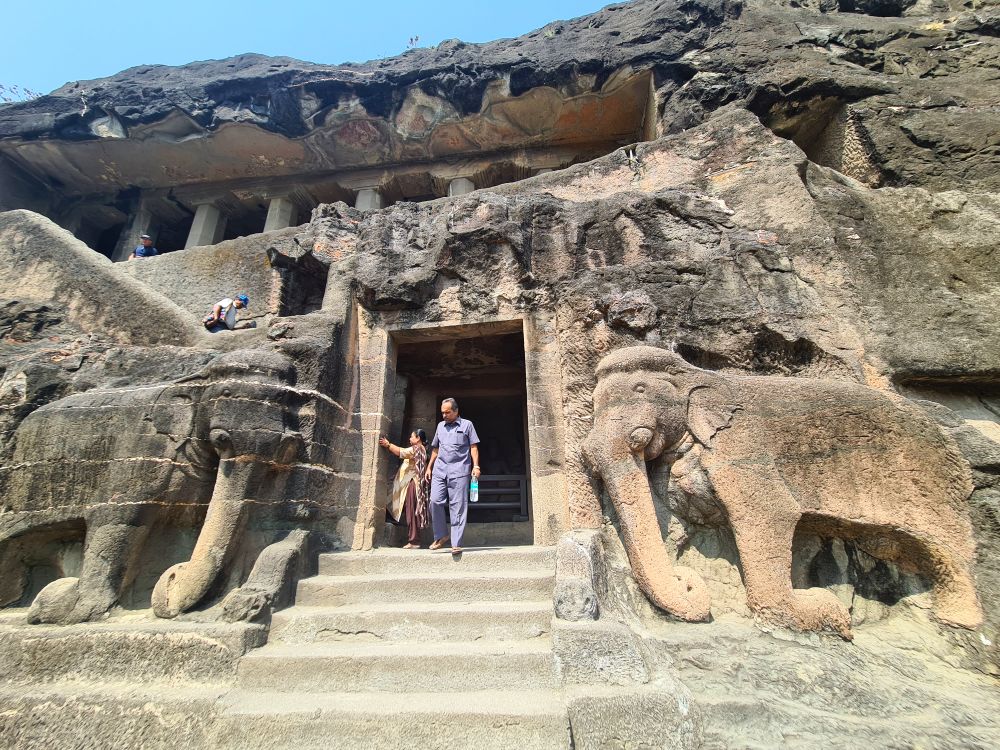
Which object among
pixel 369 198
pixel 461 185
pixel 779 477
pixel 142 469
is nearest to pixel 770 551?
pixel 779 477

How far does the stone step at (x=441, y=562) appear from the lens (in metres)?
3.74

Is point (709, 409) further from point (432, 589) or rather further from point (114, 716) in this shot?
point (114, 716)

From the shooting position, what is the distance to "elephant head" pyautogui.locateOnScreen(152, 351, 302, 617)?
3.35 meters

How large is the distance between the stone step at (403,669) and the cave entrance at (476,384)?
9.63ft

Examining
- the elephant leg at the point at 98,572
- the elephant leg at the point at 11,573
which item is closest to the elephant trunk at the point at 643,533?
the elephant leg at the point at 98,572

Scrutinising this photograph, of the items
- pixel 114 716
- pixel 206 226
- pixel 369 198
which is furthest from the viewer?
pixel 206 226

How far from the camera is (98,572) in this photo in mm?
3365

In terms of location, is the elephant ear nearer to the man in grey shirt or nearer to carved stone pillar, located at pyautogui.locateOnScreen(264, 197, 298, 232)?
the man in grey shirt

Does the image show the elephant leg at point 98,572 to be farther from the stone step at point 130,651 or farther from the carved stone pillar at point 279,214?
the carved stone pillar at point 279,214

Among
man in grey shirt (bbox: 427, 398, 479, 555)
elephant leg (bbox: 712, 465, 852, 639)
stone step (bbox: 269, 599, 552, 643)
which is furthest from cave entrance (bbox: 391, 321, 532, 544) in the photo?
elephant leg (bbox: 712, 465, 852, 639)

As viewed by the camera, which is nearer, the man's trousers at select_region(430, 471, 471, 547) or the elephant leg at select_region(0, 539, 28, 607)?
the elephant leg at select_region(0, 539, 28, 607)

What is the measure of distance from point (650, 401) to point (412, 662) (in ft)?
7.21

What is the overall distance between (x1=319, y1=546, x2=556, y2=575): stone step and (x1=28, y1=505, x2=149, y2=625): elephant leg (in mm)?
1370

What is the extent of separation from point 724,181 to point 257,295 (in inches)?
257
